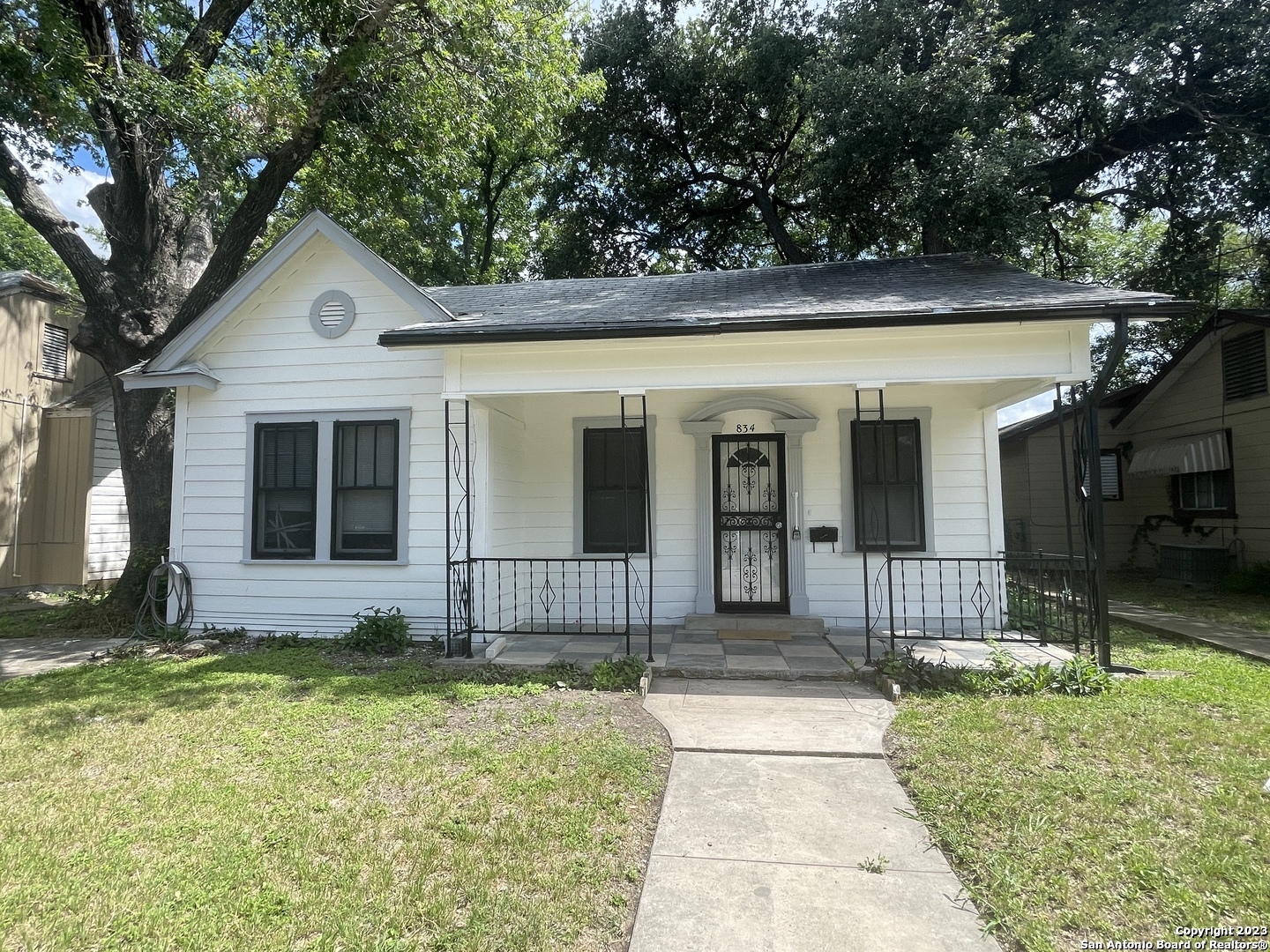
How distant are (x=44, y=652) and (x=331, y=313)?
5.02 meters

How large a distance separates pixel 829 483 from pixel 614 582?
2.95m

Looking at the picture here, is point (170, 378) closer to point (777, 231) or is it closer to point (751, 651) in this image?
point (751, 651)

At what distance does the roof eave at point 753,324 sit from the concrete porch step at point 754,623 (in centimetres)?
332

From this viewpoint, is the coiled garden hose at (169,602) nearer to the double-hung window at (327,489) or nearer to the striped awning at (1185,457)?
the double-hung window at (327,489)

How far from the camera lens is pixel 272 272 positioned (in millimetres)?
7324

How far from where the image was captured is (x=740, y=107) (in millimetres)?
→ 15133

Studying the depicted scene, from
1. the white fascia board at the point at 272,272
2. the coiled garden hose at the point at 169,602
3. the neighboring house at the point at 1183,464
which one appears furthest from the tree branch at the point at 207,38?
the neighboring house at the point at 1183,464

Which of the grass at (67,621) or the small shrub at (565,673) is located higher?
the grass at (67,621)

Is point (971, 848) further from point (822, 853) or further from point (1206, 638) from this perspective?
point (1206, 638)

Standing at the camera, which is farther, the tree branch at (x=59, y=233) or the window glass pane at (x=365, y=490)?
the tree branch at (x=59, y=233)

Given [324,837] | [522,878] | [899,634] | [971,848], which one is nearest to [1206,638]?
[899,634]

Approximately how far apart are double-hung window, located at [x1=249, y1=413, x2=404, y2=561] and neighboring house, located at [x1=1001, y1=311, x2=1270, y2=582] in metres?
14.3

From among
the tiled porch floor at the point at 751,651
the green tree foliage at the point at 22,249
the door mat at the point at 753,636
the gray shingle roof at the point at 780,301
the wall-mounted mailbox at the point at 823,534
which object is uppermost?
the green tree foliage at the point at 22,249

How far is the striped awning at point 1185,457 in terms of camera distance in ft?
39.3
